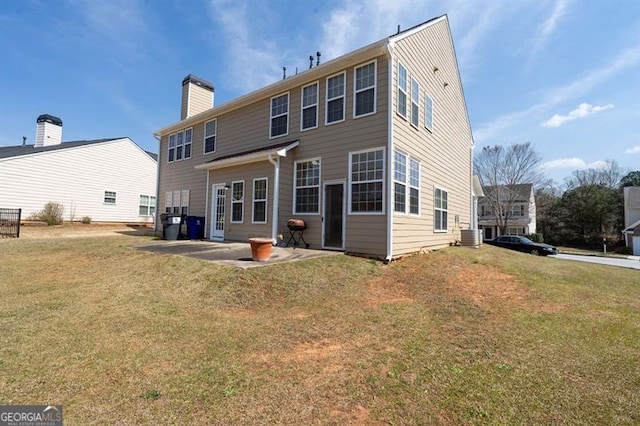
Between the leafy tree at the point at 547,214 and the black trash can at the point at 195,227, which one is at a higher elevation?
the leafy tree at the point at 547,214

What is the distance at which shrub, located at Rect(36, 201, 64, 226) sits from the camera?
60.5 feet

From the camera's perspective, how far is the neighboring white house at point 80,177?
18369 millimetres

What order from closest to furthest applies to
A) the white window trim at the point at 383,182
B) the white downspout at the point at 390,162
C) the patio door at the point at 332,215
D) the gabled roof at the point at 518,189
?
the white downspout at the point at 390,162 < the white window trim at the point at 383,182 < the patio door at the point at 332,215 < the gabled roof at the point at 518,189

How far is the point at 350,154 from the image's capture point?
31.0ft

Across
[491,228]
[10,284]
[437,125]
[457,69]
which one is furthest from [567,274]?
[491,228]

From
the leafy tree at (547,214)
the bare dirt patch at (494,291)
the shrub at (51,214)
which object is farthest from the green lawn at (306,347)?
the leafy tree at (547,214)

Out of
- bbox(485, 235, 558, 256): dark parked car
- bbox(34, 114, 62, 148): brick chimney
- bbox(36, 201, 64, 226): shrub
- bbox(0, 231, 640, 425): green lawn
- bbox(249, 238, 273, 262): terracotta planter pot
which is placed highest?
bbox(34, 114, 62, 148): brick chimney

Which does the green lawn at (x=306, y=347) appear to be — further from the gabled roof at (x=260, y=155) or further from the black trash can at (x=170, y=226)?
the black trash can at (x=170, y=226)

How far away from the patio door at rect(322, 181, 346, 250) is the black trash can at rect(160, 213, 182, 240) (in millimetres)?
6946

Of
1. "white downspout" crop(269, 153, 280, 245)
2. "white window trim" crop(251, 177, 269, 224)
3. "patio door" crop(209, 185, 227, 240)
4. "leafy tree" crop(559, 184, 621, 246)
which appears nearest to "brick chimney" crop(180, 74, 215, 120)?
"patio door" crop(209, 185, 227, 240)

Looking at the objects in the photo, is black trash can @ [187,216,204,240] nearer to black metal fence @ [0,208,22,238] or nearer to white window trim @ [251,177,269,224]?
white window trim @ [251,177,269,224]

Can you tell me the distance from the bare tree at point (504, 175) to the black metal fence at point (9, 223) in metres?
40.4

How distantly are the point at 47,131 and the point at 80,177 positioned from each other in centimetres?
604

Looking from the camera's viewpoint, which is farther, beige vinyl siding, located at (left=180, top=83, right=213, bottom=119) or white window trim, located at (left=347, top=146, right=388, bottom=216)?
beige vinyl siding, located at (left=180, top=83, right=213, bottom=119)
